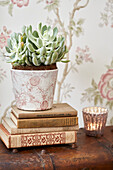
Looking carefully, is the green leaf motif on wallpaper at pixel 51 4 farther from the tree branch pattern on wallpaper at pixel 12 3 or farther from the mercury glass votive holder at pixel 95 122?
the mercury glass votive holder at pixel 95 122

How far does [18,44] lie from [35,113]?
0.85ft

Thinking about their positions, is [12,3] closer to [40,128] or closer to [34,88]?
[34,88]

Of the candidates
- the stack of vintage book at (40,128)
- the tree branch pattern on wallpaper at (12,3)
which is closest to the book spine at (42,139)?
the stack of vintage book at (40,128)

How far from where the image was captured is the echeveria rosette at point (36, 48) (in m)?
0.96

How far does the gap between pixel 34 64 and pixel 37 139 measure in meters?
0.27

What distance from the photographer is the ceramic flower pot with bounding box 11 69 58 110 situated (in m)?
0.98

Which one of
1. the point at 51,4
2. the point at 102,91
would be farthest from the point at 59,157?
the point at 51,4

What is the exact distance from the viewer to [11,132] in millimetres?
973

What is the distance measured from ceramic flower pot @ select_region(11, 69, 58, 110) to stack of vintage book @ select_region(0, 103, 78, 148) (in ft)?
0.10

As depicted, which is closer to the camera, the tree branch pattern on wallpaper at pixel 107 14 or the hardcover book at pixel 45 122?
the hardcover book at pixel 45 122

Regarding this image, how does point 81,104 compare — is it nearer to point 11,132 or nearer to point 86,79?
point 86,79

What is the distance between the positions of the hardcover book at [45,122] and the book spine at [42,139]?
0.11 ft

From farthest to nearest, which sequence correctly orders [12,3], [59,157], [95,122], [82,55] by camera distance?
[82,55], [12,3], [95,122], [59,157]

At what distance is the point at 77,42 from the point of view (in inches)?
54.6
